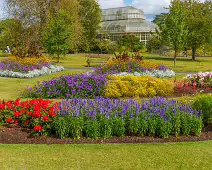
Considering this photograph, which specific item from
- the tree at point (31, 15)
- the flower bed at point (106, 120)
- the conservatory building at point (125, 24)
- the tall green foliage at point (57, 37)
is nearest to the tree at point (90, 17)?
the conservatory building at point (125, 24)

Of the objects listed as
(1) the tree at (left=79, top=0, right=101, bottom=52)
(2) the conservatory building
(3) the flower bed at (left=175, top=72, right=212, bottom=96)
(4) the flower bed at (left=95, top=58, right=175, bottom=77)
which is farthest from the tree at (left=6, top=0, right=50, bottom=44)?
(3) the flower bed at (left=175, top=72, right=212, bottom=96)

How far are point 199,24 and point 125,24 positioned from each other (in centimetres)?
2897

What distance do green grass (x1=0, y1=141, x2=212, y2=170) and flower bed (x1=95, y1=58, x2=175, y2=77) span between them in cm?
1106

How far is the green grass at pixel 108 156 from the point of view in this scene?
5133mm

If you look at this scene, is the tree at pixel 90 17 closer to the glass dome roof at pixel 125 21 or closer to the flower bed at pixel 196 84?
the glass dome roof at pixel 125 21

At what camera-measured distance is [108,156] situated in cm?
548

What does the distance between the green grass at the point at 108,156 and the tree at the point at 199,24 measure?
3274cm

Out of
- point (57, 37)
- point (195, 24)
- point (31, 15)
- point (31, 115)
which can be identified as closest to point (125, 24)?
point (195, 24)

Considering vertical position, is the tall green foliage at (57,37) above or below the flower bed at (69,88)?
above

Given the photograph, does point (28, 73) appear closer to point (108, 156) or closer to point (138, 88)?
point (138, 88)

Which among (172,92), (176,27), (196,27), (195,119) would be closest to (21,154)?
(195,119)

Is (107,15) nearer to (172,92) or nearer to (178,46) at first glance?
(178,46)

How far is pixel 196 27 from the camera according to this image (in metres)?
38.5

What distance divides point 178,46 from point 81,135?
2319cm
